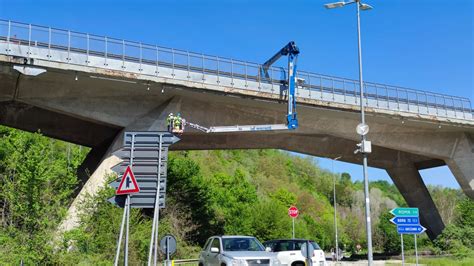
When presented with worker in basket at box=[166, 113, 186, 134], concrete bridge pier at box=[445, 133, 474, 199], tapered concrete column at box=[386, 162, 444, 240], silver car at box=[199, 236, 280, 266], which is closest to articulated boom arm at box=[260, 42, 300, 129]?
worker in basket at box=[166, 113, 186, 134]

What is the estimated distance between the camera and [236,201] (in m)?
55.2

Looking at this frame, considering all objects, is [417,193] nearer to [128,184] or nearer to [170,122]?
[170,122]


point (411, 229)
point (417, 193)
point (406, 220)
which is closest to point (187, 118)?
point (406, 220)

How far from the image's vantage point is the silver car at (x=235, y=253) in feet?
46.2

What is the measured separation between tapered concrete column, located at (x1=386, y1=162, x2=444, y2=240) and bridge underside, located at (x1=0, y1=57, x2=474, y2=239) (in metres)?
4.38

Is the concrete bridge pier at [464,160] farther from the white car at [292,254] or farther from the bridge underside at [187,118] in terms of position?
the white car at [292,254]

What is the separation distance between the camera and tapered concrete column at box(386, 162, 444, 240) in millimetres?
47438

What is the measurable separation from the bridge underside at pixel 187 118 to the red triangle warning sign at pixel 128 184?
16.2 meters

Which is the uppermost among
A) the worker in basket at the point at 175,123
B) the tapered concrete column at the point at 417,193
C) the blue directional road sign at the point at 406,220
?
the worker in basket at the point at 175,123

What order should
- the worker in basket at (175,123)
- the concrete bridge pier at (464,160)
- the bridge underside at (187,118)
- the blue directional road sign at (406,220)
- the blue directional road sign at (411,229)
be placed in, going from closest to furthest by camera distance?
the blue directional road sign at (411,229) → the blue directional road sign at (406,220) → the bridge underside at (187,118) → the worker in basket at (175,123) → the concrete bridge pier at (464,160)

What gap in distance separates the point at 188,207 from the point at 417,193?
2319 cm

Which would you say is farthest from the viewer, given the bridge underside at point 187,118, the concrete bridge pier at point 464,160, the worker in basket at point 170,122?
the concrete bridge pier at point 464,160

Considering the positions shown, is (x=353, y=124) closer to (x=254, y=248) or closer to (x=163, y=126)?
(x=163, y=126)

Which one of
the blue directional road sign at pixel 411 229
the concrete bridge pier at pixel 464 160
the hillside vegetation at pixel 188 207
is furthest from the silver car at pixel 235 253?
the concrete bridge pier at pixel 464 160
